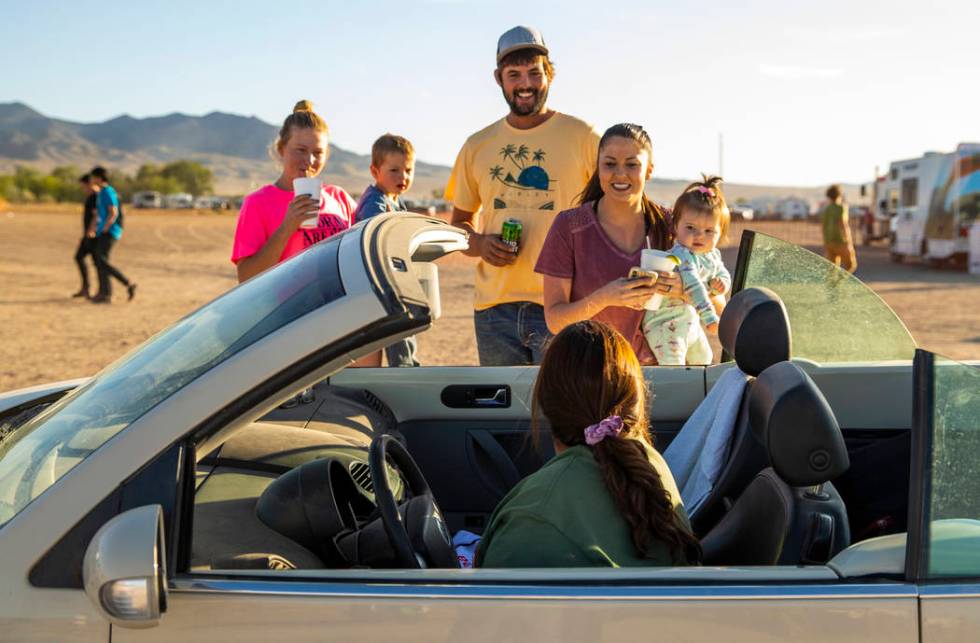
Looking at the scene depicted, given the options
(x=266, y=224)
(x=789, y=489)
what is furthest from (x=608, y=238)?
(x=789, y=489)

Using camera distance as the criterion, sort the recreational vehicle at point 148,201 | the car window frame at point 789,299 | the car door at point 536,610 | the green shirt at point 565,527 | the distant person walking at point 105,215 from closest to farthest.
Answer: the car door at point 536,610 → the green shirt at point 565,527 → the car window frame at point 789,299 → the distant person walking at point 105,215 → the recreational vehicle at point 148,201

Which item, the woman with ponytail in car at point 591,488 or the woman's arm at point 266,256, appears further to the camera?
the woman's arm at point 266,256

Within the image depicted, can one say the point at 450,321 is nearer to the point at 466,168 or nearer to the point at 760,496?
the point at 466,168

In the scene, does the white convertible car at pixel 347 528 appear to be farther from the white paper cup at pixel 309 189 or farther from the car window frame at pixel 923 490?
the white paper cup at pixel 309 189

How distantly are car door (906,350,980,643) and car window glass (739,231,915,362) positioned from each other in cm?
154

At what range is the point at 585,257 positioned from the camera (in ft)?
13.3

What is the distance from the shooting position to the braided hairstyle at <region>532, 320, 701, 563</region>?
2.25 metres

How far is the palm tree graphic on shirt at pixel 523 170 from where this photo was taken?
15.5 ft

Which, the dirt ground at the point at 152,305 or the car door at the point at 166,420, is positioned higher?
the car door at the point at 166,420

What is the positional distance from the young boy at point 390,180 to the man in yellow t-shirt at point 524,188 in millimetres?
617

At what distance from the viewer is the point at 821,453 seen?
7.34 ft

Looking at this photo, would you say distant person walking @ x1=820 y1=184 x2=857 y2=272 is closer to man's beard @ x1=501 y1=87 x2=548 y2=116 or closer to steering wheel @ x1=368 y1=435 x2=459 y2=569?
man's beard @ x1=501 y1=87 x2=548 y2=116

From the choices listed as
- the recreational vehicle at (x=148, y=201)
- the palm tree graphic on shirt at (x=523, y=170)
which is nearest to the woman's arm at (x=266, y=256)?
the palm tree graphic on shirt at (x=523, y=170)

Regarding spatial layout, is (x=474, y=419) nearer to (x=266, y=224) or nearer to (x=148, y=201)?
(x=266, y=224)
